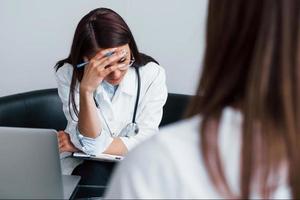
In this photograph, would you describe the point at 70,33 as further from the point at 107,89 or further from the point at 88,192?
the point at 88,192

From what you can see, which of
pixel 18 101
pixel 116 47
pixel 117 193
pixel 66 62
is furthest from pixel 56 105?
pixel 117 193

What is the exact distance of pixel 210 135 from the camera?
54 centimetres

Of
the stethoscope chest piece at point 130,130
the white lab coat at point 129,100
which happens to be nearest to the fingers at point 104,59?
the white lab coat at point 129,100

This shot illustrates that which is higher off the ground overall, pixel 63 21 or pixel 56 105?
pixel 63 21

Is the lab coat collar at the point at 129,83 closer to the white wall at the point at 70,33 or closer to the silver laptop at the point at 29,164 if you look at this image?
the white wall at the point at 70,33

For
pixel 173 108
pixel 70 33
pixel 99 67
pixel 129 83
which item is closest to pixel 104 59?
pixel 99 67

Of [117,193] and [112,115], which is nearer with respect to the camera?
[117,193]

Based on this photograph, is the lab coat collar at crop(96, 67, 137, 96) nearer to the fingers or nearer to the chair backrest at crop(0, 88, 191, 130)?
the fingers

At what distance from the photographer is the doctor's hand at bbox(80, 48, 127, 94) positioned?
5.26ft

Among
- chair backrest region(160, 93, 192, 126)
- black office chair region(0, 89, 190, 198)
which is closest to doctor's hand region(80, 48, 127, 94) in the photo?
black office chair region(0, 89, 190, 198)

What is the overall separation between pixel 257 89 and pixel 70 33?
1940 mm

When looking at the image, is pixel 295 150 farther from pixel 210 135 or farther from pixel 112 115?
pixel 112 115

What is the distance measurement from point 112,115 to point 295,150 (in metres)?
1.26

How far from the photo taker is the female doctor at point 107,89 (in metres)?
1.60
